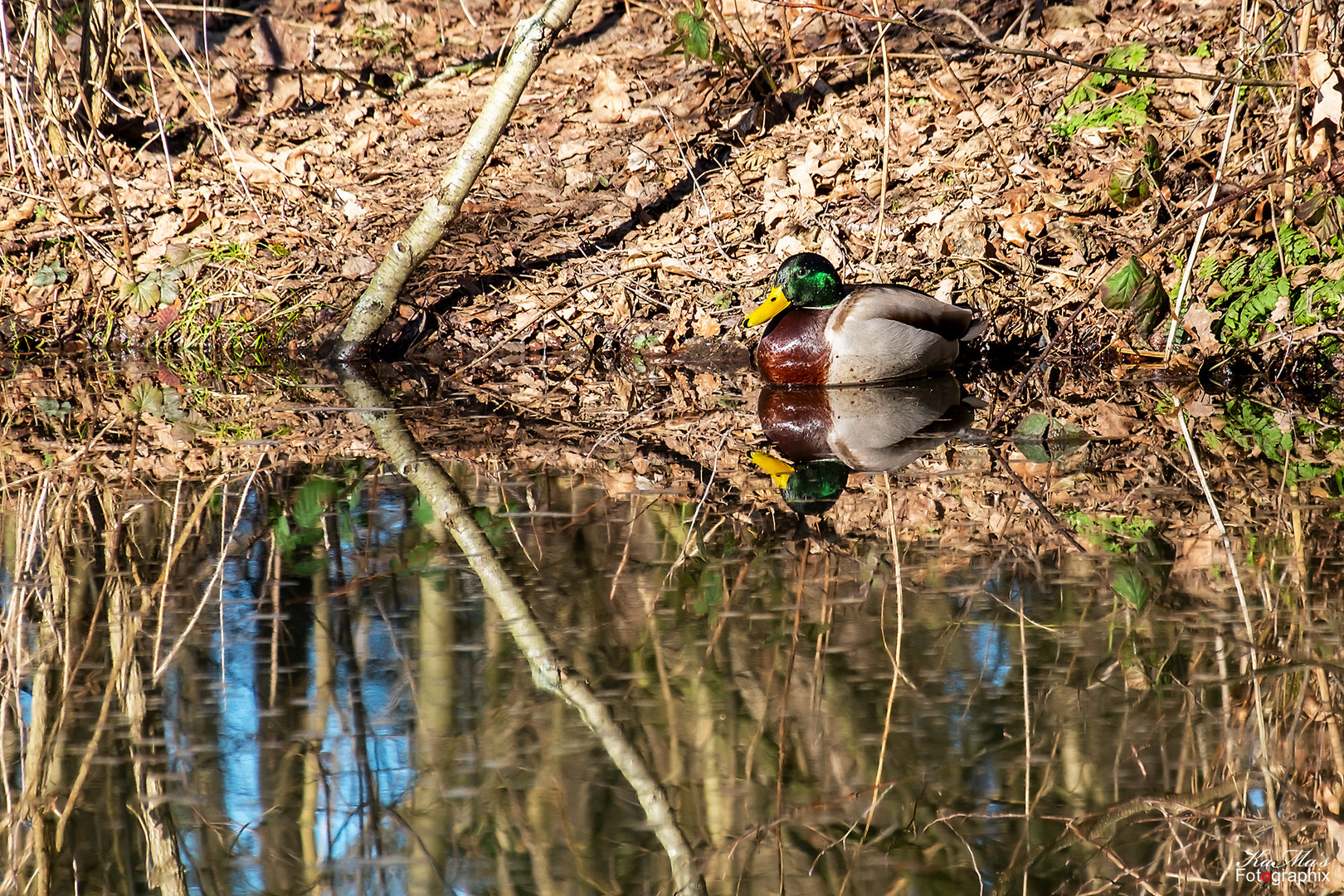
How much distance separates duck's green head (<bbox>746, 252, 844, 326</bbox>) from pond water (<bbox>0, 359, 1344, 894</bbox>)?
245 cm

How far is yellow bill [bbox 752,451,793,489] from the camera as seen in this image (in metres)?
3.90

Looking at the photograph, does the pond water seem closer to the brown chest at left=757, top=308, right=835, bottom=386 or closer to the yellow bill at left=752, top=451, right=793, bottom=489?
the yellow bill at left=752, top=451, right=793, bottom=489

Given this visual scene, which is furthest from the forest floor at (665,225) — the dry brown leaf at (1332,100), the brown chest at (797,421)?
the brown chest at (797,421)

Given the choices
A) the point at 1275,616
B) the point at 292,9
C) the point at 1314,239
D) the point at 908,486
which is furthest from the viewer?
the point at 292,9

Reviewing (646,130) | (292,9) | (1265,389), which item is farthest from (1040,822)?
(292,9)

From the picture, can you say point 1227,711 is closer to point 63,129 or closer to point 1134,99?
point 1134,99

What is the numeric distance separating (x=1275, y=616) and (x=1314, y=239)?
383 centimetres

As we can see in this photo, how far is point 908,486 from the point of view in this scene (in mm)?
3742

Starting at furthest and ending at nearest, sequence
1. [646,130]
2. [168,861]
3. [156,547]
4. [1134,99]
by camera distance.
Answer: [646,130] < [1134,99] < [156,547] < [168,861]

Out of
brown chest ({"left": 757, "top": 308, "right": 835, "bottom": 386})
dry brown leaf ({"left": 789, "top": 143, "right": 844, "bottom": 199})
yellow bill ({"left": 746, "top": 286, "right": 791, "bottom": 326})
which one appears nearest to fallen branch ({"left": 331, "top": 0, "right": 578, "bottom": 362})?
yellow bill ({"left": 746, "top": 286, "right": 791, "bottom": 326})

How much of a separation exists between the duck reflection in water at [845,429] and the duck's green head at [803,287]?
1.26 feet

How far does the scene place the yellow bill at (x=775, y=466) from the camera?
12.8ft

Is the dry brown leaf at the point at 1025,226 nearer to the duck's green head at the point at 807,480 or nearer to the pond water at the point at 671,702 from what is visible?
the duck's green head at the point at 807,480

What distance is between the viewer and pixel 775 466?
4.11 m
